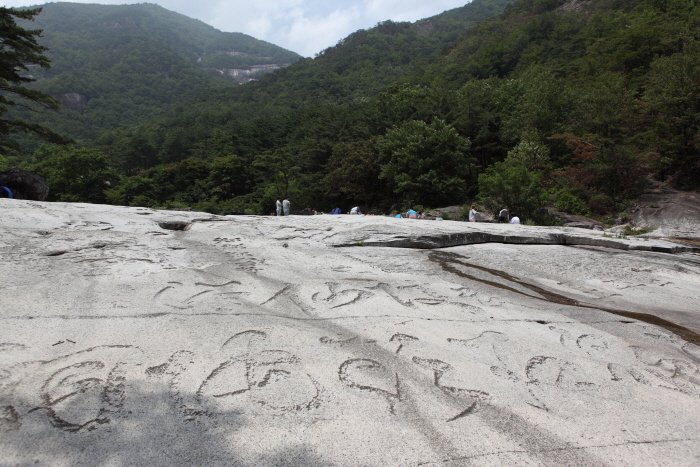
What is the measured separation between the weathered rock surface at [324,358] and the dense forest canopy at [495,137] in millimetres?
15004

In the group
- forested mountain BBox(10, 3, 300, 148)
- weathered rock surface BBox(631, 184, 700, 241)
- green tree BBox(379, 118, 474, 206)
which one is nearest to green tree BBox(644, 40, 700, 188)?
weathered rock surface BBox(631, 184, 700, 241)

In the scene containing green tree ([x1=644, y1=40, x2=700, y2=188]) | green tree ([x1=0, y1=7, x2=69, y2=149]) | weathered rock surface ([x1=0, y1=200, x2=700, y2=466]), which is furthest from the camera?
green tree ([x1=644, y1=40, x2=700, y2=188])

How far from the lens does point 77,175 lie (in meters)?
42.8

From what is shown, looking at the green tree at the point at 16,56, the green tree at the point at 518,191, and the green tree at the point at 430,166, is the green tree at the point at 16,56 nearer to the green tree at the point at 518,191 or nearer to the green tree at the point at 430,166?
A: the green tree at the point at 430,166

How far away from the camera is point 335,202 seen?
36.1m

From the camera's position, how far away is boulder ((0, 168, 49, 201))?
43.8ft

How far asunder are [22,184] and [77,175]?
116ft

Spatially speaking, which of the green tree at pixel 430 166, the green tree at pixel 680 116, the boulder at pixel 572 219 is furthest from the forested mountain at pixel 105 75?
the green tree at pixel 680 116

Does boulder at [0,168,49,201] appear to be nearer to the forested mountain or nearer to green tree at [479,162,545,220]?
green tree at [479,162,545,220]

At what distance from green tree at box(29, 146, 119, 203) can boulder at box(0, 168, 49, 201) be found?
3246cm

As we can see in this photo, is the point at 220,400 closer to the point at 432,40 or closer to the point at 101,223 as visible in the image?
the point at 101,223

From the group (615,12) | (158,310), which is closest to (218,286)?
(158,310)

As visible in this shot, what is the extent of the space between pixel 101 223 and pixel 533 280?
812cm

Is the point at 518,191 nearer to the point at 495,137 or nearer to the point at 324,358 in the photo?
the point at 495,137
